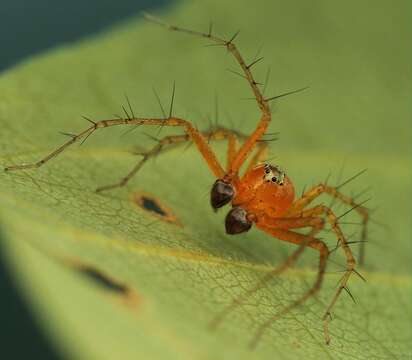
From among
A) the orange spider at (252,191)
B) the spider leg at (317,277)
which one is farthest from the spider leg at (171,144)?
the spider leg at (317,277)

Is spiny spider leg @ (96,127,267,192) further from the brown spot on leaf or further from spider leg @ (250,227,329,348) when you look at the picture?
the brown spot on leaf

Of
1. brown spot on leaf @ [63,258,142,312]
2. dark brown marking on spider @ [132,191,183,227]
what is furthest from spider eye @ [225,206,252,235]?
brown spot on leaf @ [63,258,142,312]

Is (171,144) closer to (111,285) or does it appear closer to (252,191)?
(252,191)

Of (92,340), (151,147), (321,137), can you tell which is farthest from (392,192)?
(92,340)

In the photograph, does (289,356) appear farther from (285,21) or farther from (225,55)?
(285,21)

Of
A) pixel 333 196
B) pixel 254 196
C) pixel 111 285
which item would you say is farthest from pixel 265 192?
pixel 111 285

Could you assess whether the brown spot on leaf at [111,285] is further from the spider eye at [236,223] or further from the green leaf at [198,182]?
the spider eye at [236,223]
